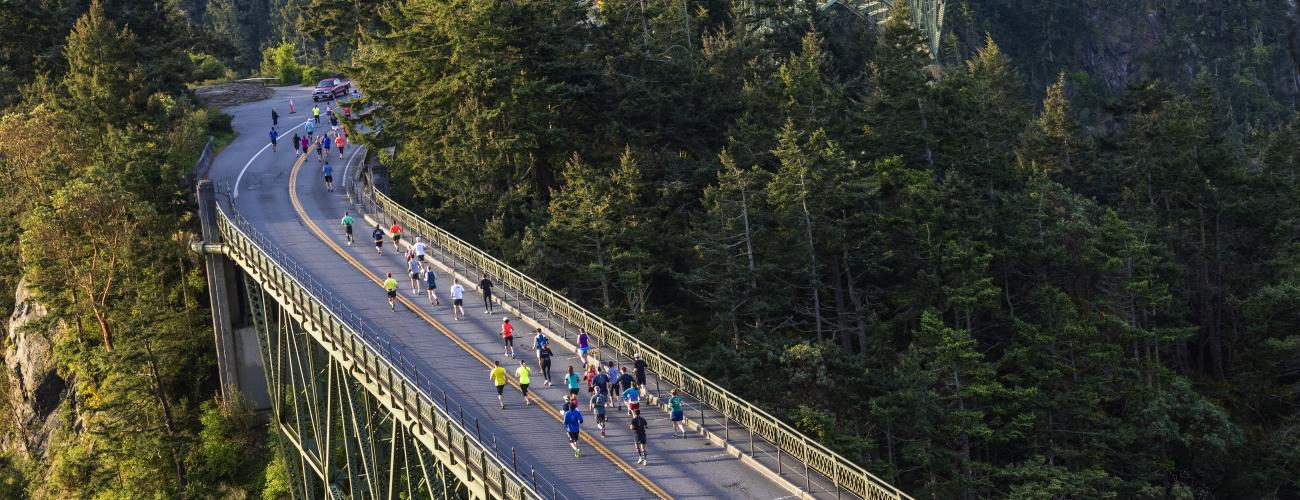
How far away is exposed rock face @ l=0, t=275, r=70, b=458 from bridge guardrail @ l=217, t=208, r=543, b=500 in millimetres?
11953

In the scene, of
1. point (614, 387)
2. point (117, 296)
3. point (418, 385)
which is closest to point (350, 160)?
point (117, 296)

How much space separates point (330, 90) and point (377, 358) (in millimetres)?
57475

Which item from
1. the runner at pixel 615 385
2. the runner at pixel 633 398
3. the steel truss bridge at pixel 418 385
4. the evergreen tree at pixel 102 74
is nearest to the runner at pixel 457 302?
the steel truss bridge at pixel 418 385

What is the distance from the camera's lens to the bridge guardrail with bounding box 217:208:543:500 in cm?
2608

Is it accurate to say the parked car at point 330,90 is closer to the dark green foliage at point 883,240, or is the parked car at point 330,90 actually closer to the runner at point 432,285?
the dark green foliage at point 883,240

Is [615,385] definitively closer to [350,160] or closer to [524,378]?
[524,378]

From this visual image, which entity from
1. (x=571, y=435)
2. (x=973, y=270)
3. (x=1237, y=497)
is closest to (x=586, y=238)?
(x=973, y=270)

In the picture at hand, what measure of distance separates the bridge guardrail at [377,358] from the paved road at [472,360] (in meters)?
0.73

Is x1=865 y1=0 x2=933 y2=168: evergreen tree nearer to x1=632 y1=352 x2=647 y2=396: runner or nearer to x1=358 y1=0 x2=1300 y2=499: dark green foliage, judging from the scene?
x1=358 y1=0 x2=1300 y2=499: dark green foliage

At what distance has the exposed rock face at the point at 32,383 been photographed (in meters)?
53.7

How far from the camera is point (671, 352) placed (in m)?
42.3

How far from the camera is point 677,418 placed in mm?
29172

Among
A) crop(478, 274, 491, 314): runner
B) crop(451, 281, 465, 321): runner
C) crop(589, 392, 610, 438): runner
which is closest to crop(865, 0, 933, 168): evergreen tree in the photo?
crop(478, 274, 491, 314): runner

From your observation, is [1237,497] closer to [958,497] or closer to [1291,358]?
[1291,358]
